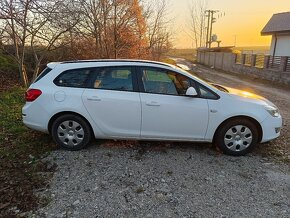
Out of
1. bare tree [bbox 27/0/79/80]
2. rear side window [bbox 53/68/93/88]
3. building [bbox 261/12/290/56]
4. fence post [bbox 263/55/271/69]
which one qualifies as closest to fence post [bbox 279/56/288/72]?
fence post [bbox 263/55/271/69]

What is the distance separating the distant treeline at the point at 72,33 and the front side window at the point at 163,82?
20.3 ft

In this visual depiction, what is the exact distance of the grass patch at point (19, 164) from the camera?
→ 3.41 meters

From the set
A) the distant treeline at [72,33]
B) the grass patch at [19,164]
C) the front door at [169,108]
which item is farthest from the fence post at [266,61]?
the grass patch at [19,164]

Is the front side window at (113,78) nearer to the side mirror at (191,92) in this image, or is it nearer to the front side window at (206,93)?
the side mirror at (191,92)

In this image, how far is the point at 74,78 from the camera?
16.2 ft

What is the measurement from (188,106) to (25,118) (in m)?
2.88

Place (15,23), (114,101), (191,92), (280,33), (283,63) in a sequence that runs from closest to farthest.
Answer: (191,92)
(114,101)
(15,23)
(283,63)
(280,33)

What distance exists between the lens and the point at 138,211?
331cm

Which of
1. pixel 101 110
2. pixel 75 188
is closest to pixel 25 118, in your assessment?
pixel 101 110

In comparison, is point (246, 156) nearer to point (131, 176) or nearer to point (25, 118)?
point (131, 176)

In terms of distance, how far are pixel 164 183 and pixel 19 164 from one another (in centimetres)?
230

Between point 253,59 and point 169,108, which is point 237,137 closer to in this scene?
point 169,108

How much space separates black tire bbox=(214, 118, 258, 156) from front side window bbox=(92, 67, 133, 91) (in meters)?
Result: 1.77

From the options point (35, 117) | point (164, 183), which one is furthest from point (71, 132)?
point (164, 183)
